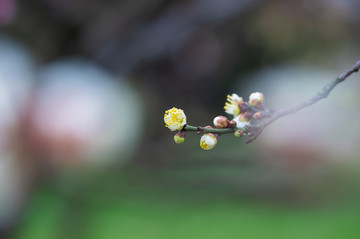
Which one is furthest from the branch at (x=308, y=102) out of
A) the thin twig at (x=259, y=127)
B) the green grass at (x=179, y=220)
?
the green grass at (x=179, y=220)

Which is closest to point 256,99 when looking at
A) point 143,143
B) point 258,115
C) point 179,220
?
point 258,115

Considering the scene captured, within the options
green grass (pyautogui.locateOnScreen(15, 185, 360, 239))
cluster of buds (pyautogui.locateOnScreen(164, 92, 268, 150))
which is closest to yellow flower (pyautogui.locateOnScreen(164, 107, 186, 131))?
cluster of buds (pyautogui.locateOnScreen(164, 92, 268, 150))

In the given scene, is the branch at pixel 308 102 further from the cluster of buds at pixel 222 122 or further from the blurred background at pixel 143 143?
the blurred background at pixel 143 143

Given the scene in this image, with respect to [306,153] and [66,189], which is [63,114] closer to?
[66,189]

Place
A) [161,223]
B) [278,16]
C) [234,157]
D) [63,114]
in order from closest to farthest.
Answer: [161,223] < [234,157] < [63,114] < [278,16]

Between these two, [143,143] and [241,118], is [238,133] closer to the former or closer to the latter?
[241,118]

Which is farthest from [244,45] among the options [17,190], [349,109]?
[17,190]
